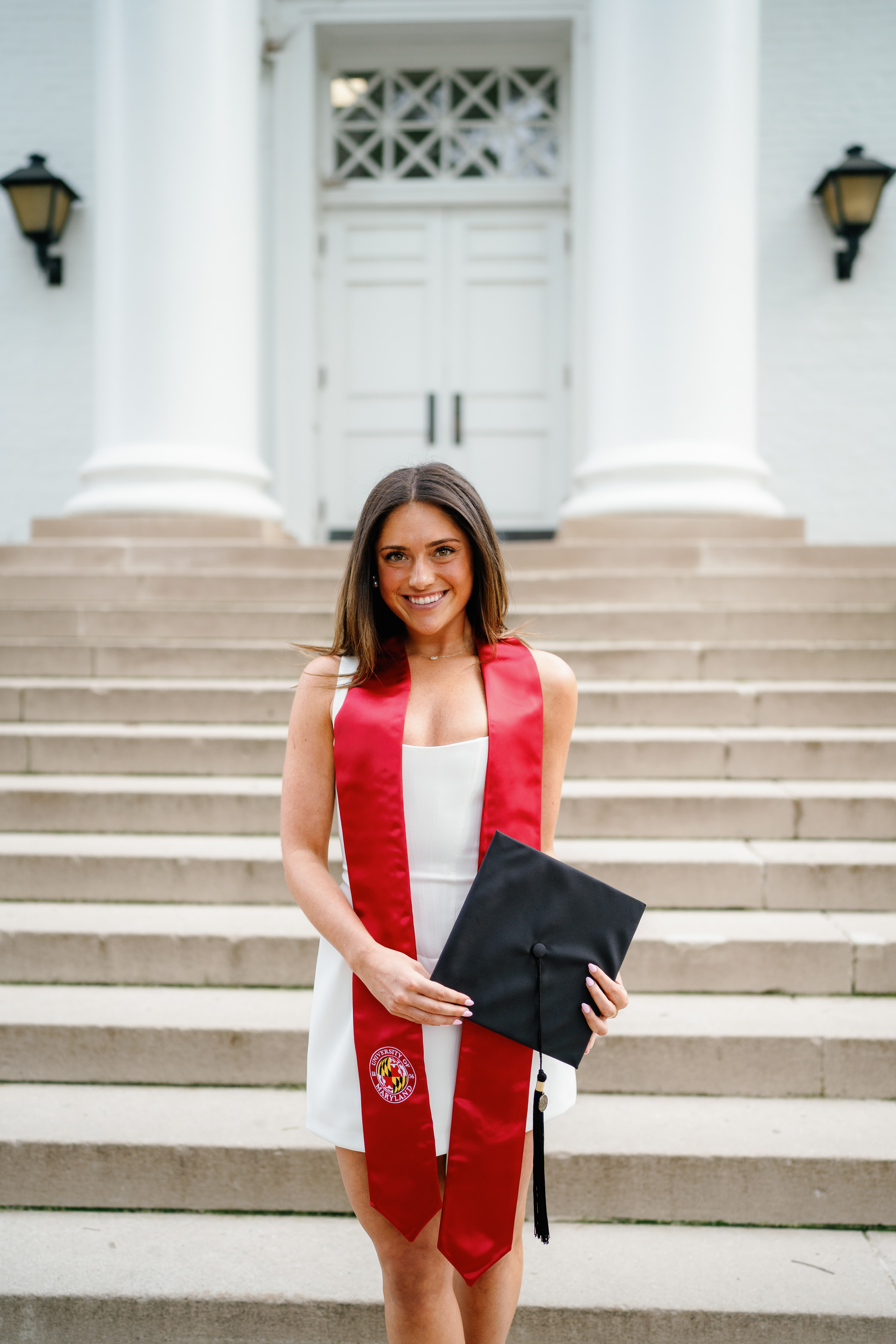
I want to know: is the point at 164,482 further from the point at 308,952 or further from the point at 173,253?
the point at 308,952

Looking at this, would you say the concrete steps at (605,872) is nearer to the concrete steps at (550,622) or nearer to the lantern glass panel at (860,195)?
the concrete steps at (550,622)

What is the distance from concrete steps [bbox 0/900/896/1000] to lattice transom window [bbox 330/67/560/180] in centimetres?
649

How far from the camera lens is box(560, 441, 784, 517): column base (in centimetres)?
557

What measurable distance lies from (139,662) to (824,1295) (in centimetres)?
363

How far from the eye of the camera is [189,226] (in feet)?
18.3

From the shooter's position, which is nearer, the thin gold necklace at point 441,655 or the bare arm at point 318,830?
the bare arm at point 318,830

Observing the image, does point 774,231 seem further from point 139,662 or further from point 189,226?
point 139,662

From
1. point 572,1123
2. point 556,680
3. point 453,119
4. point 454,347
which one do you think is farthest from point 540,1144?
point 453,119

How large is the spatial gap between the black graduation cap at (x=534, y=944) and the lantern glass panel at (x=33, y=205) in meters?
7.50

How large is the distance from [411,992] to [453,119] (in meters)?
7.77

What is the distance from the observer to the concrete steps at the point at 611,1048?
8.65 ft

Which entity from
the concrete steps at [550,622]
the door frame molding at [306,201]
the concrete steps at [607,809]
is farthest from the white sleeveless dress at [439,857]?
the door frame molding at [306,201]

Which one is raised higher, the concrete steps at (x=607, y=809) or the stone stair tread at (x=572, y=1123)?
the concrete steps at (x=607, y=809)

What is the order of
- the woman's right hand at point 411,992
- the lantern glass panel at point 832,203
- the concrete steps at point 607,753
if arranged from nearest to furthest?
the woman's right hand at point 411,992, the concrete steps at point 607,753, the lantern glass panel at point 832,203
